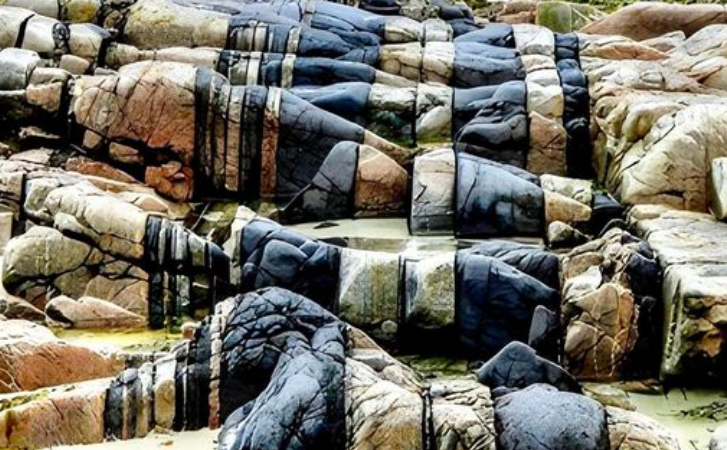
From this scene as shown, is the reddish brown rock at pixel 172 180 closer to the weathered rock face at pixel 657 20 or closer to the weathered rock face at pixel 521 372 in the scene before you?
the weathered rock face at pixel 521 372

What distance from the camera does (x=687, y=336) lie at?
281 inches

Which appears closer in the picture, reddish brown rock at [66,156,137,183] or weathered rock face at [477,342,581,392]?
weathered rock face at [477,342,581,392]

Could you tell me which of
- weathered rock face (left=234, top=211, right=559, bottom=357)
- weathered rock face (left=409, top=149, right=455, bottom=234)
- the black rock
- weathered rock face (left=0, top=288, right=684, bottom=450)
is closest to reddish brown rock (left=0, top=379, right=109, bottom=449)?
weathered rock face (left=0, top=288, right=684, bottom=450)

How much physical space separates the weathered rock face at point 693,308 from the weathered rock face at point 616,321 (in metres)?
0.15

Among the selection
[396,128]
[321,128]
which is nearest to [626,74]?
[396,128]

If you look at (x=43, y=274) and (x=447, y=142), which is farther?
(x=447, y=142)

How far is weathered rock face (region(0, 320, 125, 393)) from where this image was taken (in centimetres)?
643

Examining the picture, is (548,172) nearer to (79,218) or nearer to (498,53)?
(498,53)

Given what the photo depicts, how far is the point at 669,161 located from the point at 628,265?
80.7 inches

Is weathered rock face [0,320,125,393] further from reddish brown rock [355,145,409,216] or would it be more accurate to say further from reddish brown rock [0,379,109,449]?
reddish brown rock [355,145,409,216]

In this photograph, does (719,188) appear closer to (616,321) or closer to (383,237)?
(616,321)

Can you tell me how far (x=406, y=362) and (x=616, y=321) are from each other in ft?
5.07

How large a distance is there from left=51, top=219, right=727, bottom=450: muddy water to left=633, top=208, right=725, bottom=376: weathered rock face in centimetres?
20

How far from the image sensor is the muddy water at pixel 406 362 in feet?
18.7
